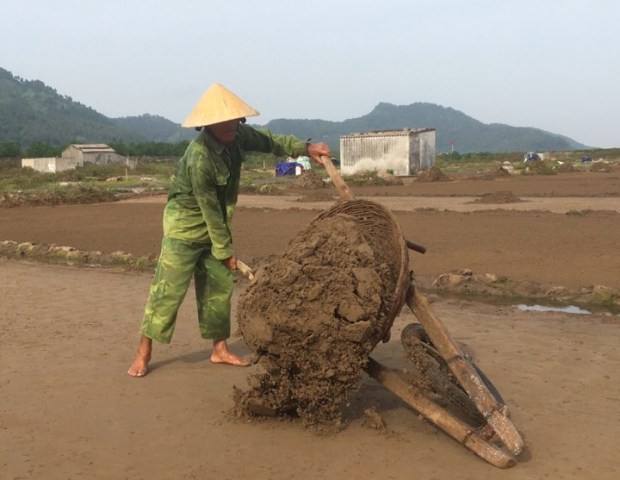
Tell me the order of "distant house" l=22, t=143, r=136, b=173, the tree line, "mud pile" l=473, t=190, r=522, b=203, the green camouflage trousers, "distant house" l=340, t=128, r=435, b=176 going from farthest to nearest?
the tree line < "distant house" l=22, t=143, r=136, b=173 < "distant house" l=340, t=128, r=435, b=176 < "mud pile" l=473, t=190, r=522, b=203 < the green camouflage trousers

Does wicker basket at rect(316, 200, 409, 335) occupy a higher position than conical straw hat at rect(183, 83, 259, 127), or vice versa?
conical straw hat at rect(183, 83, 259, 127)

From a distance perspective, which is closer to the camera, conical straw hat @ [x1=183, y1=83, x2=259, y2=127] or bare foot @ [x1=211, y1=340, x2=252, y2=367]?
conical straw hat @ [x1=183, y1=83, x2=259, y2=127]

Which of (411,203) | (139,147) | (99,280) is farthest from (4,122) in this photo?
(99,280)

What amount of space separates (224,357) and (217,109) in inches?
69.4

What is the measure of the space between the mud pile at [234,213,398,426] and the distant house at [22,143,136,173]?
49.2 metres

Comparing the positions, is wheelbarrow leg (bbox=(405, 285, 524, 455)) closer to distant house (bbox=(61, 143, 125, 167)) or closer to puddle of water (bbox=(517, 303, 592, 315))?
puddle of water (bbox=(517, 303, 592, 315))

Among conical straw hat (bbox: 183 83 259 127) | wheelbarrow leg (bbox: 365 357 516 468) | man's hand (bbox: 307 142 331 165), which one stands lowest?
wheelbarrow leg (bbox: 365 357 516 468)

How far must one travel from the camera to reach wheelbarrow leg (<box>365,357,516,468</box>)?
3438mm

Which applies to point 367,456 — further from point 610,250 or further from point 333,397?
point 610,250

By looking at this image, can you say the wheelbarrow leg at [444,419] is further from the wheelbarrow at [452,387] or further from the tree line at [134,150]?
the tree line at [134,150]

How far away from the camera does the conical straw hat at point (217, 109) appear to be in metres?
4.49

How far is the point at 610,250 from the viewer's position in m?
10.1

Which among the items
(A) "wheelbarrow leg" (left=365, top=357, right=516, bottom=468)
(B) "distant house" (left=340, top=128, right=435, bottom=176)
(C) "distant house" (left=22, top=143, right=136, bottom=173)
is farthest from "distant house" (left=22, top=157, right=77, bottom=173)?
(A) "wheelbarrow leg" (left=365, top=357, right=516, bottom=468)

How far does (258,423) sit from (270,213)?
1414 cm
